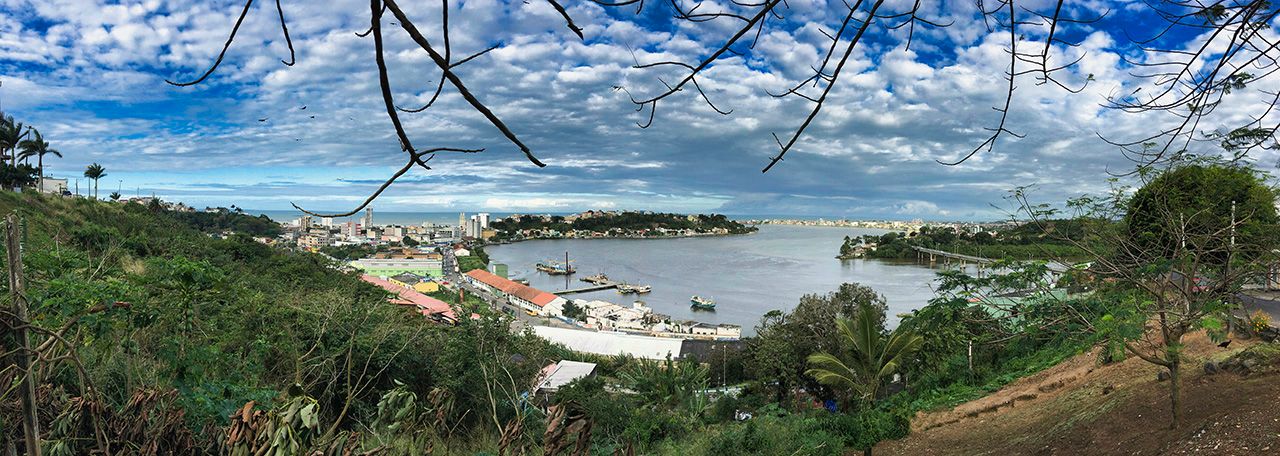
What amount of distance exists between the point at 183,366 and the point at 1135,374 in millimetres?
6224

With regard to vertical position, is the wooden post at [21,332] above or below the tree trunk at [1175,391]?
above

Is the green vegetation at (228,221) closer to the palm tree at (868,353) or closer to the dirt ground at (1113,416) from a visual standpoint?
the palm tree at (868,353)

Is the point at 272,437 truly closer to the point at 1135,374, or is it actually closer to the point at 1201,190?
the point at 1135,374

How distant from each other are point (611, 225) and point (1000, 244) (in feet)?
190

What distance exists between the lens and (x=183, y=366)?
244cm

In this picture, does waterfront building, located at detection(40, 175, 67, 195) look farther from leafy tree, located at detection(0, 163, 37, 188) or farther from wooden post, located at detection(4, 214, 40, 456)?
wooden post, located at detection(4, 214, 40, 456)

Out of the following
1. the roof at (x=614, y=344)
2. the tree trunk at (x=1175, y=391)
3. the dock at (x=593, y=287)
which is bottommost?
the dock at (x=593, y=287)

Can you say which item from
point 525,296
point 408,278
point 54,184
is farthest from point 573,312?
point 54,184

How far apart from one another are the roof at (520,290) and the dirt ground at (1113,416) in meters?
19.8

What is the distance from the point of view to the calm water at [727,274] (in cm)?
2312

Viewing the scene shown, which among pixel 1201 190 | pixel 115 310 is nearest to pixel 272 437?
pixel 115 310

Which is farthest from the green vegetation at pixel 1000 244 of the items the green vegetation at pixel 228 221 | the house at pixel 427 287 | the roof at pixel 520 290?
the green vegetation at pixel 228 221

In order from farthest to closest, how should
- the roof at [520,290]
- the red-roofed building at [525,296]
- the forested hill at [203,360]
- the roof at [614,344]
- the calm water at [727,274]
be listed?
the roof at [520,290] → the red-roofed building at [525,296] → the calm water at [727,274] → the roof at [614,344] → the forested hill at [203,360]

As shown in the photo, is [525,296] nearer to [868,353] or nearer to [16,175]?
[16,175]
